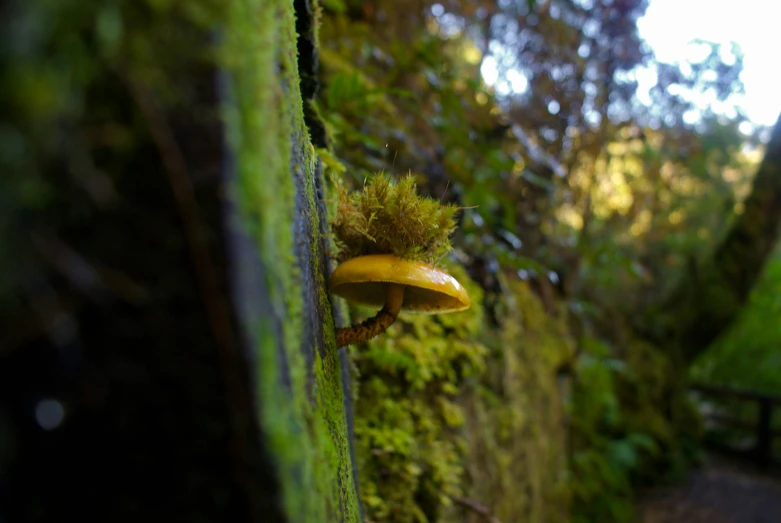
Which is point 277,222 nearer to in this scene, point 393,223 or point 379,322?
point 393,223

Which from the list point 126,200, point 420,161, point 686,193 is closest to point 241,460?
point 126,200

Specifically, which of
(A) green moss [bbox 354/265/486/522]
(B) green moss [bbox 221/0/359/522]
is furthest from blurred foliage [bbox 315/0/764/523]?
(B) green moss [bbox 221/0/359/522]

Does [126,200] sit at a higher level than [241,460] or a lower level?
higher

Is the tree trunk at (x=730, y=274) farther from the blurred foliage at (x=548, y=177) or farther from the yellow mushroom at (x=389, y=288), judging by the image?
the yellow mushroom at (x=389, y=288)

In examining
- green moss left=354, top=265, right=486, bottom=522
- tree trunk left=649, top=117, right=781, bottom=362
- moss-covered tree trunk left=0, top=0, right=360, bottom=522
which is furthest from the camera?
tree trunk left=649, top=117, right=781, bottom=362

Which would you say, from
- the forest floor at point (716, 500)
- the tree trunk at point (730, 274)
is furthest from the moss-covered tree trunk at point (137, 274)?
the tree trunk at point (730, 274)

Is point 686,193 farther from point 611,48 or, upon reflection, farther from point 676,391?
point 611,48

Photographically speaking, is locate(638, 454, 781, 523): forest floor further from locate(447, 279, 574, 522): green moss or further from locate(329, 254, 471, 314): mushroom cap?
locate(329, 254, 471, 314): mushroom cap
